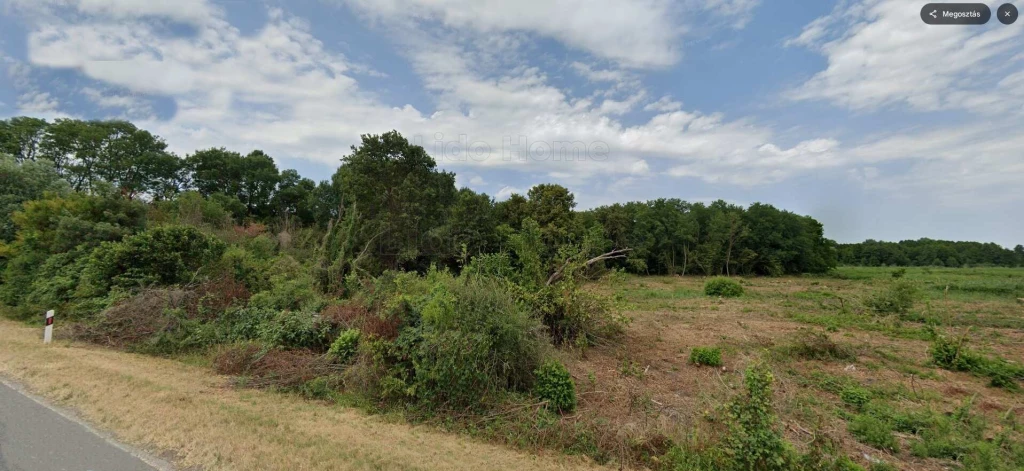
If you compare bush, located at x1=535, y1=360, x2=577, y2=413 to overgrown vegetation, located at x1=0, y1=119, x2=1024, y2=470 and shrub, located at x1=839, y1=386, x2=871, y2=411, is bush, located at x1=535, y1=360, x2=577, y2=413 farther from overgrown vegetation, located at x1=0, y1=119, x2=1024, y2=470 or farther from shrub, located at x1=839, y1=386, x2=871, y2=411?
shrub, located at x1=839, y1=386, x2=871, y2=411

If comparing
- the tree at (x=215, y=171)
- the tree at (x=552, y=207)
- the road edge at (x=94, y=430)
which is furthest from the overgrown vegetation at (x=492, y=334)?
the tree at (x=215, y=171)

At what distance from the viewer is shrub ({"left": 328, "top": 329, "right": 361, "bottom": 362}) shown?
709 centimetres

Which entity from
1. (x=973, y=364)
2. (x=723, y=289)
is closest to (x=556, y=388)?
(x=973, y=364)

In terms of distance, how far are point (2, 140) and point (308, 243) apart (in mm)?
26070

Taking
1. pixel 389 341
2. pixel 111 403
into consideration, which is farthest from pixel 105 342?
pixel 389 341

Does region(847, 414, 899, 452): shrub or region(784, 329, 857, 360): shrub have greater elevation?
region(784, 329, 857, 360): shrub

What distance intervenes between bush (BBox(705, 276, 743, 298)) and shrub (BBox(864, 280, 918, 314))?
694 centimetres

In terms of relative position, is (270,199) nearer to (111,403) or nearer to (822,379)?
(111,403)

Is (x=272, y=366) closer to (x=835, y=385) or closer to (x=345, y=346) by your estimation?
(x=345, y=346)

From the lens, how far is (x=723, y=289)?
867 inches

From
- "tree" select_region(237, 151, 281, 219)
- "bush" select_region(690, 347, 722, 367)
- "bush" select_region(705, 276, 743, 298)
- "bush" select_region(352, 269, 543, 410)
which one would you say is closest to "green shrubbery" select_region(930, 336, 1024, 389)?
"bush" select_region(690, 347, 722, 367)

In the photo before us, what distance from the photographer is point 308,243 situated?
24.5m

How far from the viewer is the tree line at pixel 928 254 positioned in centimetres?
5984

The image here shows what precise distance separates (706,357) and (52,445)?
9.56 m
